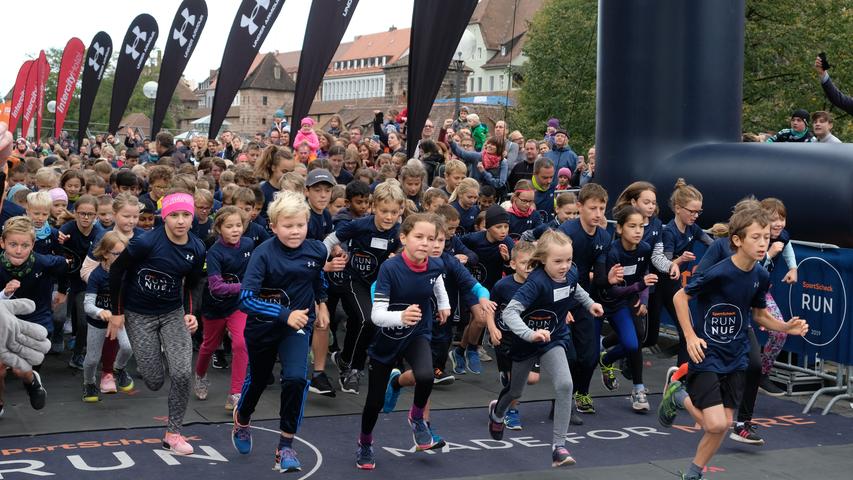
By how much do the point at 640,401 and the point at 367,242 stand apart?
2.63 metres

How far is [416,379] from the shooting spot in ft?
22.4

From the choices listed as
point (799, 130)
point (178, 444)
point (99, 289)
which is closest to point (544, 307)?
point (178, 444)

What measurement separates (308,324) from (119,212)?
2634mm

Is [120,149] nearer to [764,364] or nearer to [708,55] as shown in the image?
[708,55]

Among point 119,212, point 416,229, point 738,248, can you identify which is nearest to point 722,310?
point 738,248

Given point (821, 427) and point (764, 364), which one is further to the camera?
point (764, 364)

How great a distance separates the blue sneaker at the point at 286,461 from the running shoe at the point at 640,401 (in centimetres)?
319

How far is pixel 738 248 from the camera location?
6547 mm

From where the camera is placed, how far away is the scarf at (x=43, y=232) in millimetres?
9047

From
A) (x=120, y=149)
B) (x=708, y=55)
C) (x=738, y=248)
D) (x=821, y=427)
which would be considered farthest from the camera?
(x=120, y=149)

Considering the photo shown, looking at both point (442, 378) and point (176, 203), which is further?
point (442, 378)

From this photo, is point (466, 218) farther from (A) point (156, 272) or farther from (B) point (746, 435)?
(A) point (156, 272)

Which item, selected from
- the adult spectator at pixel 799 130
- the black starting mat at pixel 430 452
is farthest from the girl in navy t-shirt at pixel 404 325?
the adult spectator at pixel 799 130

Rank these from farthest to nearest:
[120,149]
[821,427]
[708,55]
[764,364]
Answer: [120,149]
[708,55]
[764,364]
[821,427]
